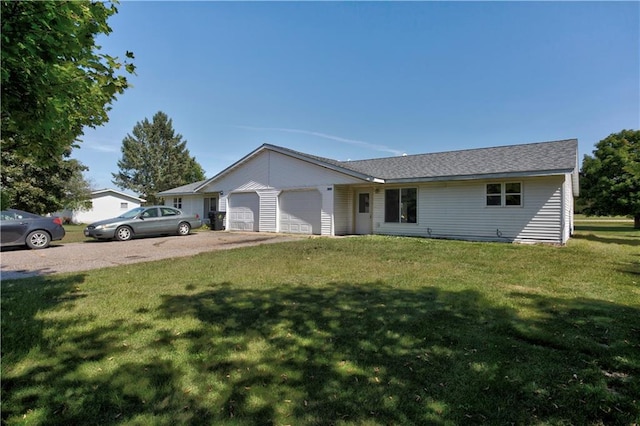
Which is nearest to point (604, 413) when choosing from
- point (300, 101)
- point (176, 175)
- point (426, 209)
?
point (426, 209)

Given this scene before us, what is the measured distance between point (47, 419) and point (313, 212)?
1458 centimetres

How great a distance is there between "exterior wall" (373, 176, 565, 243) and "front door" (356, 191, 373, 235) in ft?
1.58

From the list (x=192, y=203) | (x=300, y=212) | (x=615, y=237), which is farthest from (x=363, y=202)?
(x=192, y=203)

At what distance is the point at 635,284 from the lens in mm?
5902

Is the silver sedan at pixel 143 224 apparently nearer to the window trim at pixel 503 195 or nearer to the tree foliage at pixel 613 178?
the window trim at pixel 503 195

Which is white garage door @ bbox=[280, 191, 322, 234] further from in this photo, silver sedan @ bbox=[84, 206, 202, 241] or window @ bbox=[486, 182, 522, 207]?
window @ bbox=[486, 182, 522, 207]

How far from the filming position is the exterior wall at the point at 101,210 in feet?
116

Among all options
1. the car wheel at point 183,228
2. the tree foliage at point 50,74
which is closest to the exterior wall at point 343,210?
the car wheel at point 183,228

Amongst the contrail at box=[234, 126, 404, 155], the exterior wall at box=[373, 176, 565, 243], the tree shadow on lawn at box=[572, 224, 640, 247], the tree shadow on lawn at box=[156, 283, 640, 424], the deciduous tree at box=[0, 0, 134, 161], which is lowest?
the tree shadow on lawn at box=[156, 283, 640, 424]

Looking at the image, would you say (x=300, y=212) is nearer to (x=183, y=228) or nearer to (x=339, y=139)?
(x=183, y=228)

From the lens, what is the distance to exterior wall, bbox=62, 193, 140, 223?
35.2 metres

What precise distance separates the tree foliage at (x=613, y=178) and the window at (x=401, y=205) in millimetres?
16165

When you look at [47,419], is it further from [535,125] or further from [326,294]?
[535,125]

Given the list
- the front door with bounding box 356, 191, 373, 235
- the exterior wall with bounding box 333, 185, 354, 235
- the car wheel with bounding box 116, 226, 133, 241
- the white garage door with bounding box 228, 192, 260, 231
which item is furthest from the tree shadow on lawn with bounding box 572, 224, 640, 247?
the car wheel with bounding box 116, 226, 133, 241
